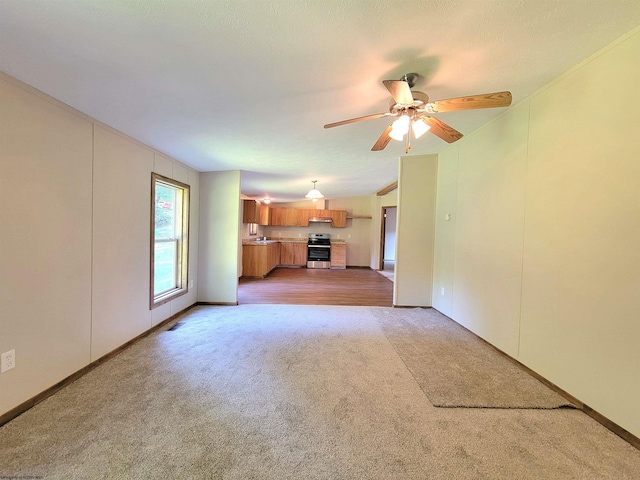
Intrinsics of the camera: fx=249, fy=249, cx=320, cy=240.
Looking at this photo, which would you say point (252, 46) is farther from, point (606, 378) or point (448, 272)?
point (448, 272)

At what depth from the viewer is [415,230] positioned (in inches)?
159

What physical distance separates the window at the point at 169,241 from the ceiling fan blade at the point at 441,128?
303 centimetres

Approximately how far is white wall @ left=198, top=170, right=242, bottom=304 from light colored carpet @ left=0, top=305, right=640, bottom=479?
68.4 inches

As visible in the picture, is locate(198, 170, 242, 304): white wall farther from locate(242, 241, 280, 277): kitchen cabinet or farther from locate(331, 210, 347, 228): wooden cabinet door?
locate(331, 210, 347, 228): wooden cabinet door

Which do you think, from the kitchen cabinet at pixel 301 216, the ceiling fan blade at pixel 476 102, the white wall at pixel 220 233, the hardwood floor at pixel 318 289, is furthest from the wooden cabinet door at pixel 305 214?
the ceiling fan blade at pixel 476 102

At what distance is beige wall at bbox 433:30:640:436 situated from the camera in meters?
1.50

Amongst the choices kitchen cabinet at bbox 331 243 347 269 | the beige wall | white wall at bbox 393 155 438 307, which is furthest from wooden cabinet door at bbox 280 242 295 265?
the beige wall

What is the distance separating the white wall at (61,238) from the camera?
1621 millimetres

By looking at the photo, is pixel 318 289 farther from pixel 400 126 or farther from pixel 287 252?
pixel 400 126

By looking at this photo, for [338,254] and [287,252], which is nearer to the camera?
[338,254]

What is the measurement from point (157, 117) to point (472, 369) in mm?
3594

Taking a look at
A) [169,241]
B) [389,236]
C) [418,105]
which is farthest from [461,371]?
[389,236]

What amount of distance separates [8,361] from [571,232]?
3922 mm

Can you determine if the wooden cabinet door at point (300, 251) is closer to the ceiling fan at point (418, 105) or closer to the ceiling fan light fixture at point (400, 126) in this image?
the ceiling fan at point (418, 105)
